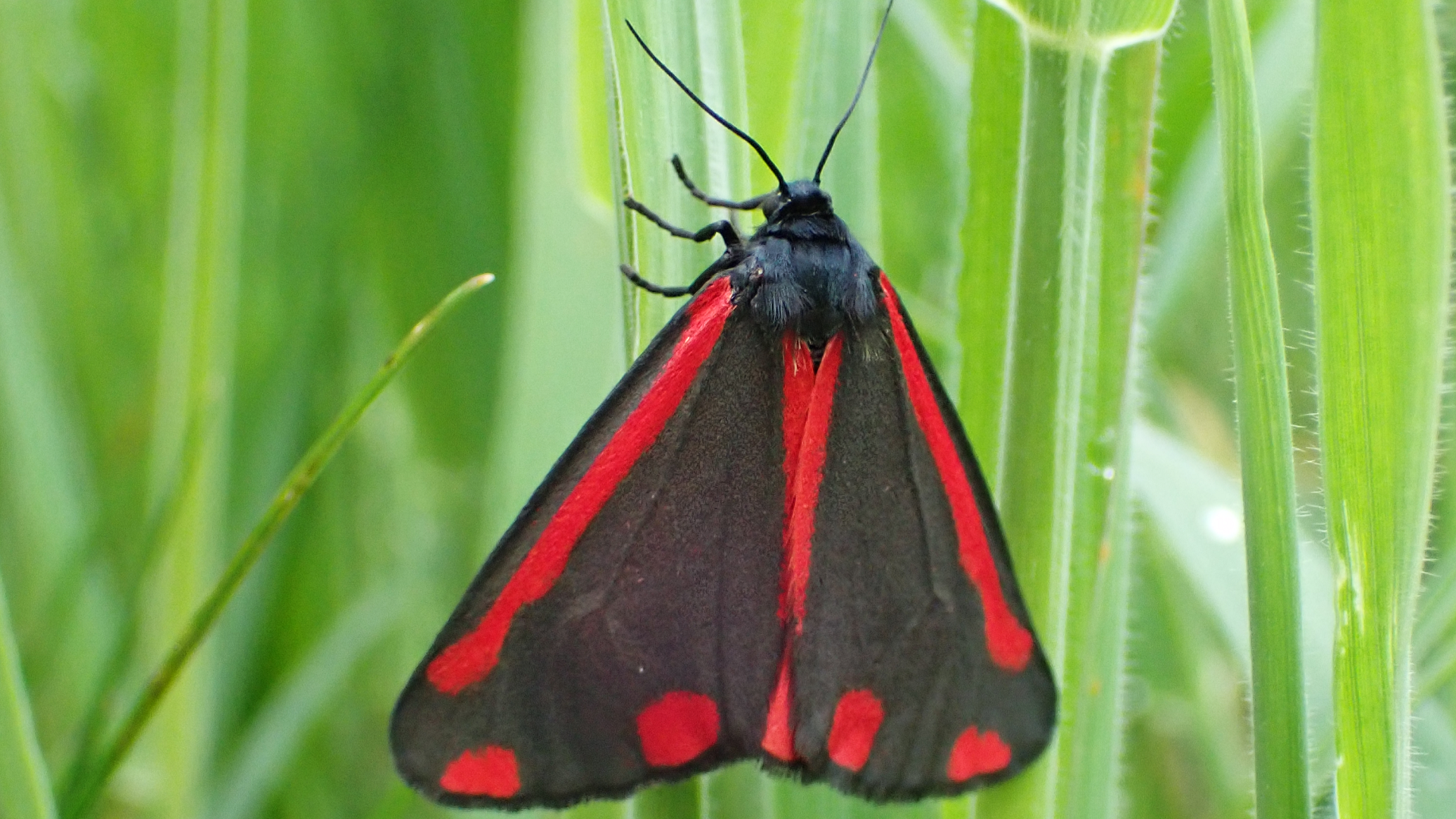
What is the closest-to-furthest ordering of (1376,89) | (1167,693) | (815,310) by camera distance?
1. (1376,89)
2. (815,310)
3. (1167,693)

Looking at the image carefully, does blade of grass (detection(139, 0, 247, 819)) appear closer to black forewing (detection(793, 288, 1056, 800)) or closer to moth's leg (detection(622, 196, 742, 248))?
moth's leg (detection(622, 196, 742, 248))

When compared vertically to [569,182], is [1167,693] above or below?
below

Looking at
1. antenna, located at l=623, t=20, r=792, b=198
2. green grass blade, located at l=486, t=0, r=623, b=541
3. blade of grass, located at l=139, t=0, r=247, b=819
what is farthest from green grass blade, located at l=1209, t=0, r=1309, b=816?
blade of grass, located at l=139, t=0, r=247, b=819

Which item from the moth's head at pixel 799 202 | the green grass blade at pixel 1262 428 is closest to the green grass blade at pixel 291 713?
the moth's head at pixel 799 202

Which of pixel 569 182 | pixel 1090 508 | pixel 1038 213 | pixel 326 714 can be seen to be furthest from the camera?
pixel 326 714

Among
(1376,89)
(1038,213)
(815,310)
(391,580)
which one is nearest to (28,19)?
(391,580)

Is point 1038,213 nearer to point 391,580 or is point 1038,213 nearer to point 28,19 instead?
point 391,580
